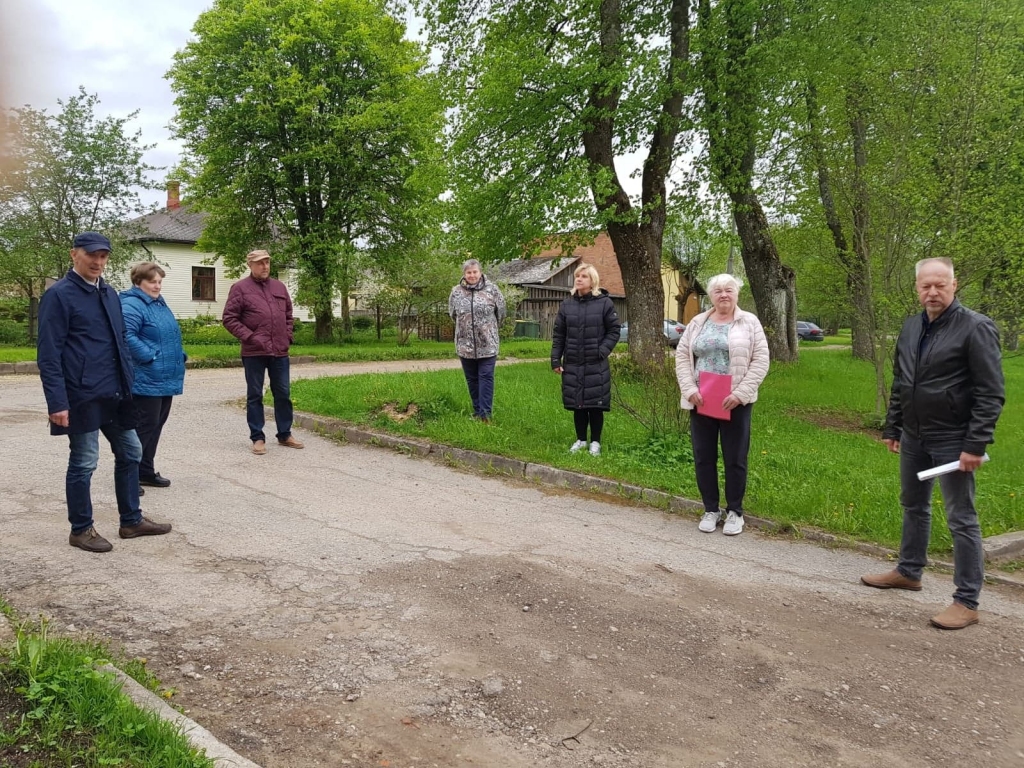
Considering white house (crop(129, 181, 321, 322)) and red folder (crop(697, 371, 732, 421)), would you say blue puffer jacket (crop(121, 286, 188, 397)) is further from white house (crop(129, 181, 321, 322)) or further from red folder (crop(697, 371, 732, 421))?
white house (crop(129, 181, 321, 322))

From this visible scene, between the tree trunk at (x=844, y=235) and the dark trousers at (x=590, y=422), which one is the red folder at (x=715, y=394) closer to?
the dark trousers at (x=590, y=422)

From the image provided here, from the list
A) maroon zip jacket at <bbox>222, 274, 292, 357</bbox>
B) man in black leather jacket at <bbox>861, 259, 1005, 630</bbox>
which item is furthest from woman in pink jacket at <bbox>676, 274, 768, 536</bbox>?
maroon zip jacket at <bbox>222, 274, 292, 357</bbox>

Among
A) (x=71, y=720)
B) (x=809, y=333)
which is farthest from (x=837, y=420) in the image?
(x=809, y=333)

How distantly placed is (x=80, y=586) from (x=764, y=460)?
6406 millimetres

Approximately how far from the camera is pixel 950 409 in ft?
14.4

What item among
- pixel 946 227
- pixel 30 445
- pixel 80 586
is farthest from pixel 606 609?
pixel 946 227

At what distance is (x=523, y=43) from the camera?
46.1 ft

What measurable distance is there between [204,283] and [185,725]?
39.7m

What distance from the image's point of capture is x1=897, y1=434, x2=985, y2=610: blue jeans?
429 cm

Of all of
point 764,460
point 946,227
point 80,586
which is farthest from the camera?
point 946,227

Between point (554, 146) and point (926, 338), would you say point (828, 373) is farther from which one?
point (926, 338)

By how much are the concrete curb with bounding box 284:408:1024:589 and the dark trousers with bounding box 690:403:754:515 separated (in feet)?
1.20

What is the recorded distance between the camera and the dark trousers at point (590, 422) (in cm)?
833

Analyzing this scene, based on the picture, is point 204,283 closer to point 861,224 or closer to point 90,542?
point 861,224
